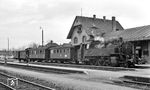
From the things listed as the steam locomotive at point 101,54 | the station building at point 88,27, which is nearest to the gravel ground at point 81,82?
the steam locomotive at point 101,54

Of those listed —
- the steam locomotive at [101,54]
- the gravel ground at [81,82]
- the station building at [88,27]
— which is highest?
the station building at [88,27]

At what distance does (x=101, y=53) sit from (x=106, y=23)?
1282 inches

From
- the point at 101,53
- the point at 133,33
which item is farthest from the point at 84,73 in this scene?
the point at 133,33

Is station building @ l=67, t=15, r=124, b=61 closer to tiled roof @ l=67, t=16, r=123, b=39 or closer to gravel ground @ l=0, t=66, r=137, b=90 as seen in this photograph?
tiled roof @ l=67, t=16, r=123, b=39

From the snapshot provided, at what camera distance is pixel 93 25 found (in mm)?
55906

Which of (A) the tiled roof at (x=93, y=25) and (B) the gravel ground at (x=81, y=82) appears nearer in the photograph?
(B) the gravel ground at (x=81, y=82)

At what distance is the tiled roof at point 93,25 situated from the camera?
178 ft

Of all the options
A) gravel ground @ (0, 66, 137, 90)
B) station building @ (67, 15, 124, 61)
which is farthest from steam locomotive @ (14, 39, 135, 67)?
station building @ (67, 15, 124, 61)

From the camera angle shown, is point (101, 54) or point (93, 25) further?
point (93, 25)

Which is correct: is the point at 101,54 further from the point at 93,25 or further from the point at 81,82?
the point at 93,25

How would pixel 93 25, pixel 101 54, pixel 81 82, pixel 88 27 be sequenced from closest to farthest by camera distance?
pixel 81 82
pixel 101 54
pixel 88 27
pixel 93 25

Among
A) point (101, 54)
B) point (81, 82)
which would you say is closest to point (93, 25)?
point (101, 54)

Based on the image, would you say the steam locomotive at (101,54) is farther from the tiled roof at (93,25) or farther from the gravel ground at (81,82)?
the tiled roof at (93,25)

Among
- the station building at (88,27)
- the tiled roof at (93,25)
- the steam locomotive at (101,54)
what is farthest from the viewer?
the tiled roof at (93,25)
